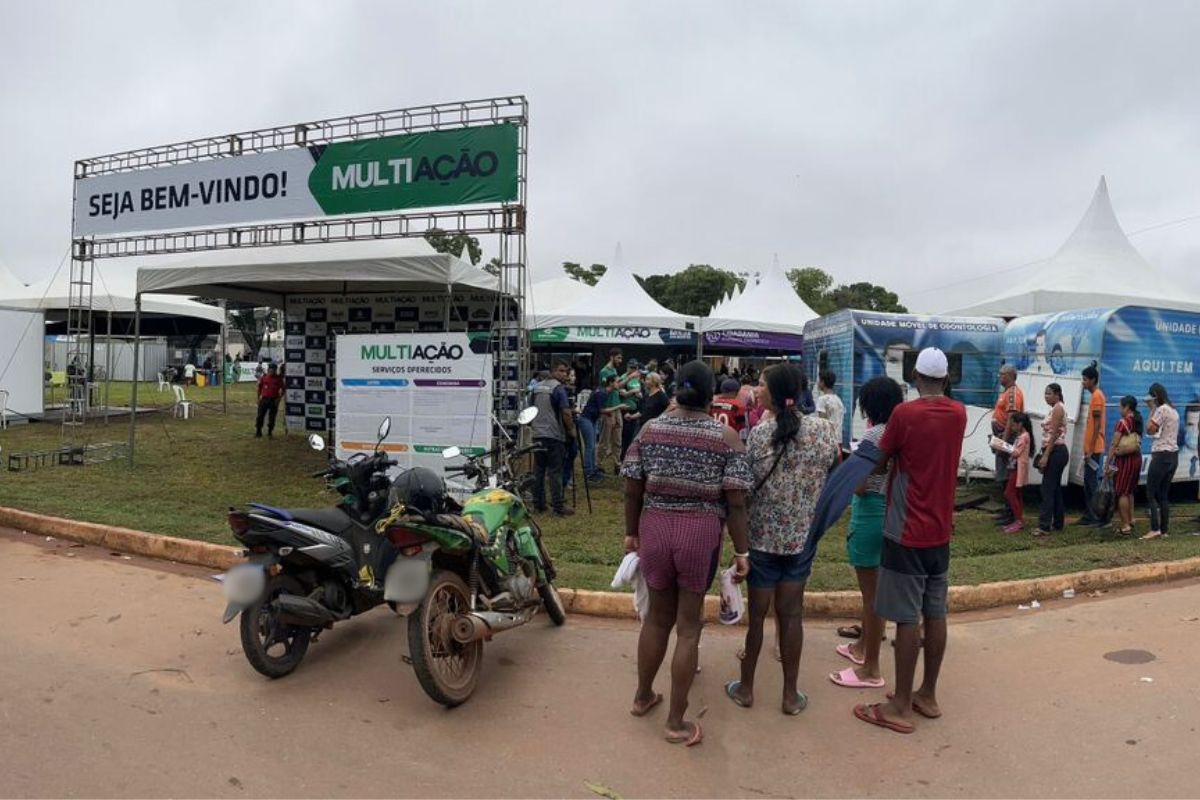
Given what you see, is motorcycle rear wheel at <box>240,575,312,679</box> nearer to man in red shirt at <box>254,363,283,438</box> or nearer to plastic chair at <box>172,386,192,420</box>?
man in red shirt at <box>254,363,283,438</box>

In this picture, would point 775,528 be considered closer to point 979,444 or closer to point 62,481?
point 979,444

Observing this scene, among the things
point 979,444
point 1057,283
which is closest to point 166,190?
point 979,444

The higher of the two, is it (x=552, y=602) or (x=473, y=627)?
(x=473, y=627)

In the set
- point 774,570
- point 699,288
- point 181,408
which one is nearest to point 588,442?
point 774,570

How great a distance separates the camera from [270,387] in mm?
14344

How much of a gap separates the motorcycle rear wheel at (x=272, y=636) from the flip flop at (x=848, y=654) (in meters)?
3.02

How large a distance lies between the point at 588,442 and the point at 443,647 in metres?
6.72

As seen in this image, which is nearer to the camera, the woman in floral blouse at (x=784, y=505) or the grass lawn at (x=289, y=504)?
the woman in floral blouse at (x=784, y=505)

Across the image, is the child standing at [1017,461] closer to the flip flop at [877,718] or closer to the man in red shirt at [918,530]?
the man in red shirt at [918,530]

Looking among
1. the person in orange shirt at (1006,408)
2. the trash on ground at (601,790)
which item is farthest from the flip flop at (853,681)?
the person in orange shirt at (1006,408)

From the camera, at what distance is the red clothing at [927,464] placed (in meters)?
3.60

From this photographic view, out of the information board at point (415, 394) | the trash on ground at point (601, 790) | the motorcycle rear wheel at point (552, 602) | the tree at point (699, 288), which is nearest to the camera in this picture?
the trash on ground at point (601, 790)

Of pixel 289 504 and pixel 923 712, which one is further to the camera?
pixel 289 504

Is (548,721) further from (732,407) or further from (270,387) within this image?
(270,387)
